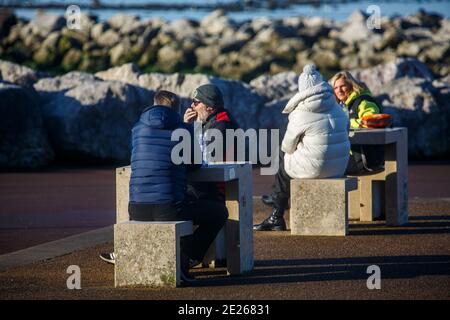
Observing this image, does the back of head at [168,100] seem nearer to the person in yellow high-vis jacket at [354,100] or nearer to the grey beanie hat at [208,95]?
the grey beanie hat at [208,95]

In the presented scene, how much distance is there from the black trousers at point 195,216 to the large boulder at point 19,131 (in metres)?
10.5

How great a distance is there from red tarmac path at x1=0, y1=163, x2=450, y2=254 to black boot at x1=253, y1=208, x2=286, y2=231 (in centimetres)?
198

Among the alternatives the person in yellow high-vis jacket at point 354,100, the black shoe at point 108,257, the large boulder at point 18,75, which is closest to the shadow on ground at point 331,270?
the black shoe at point 108,257

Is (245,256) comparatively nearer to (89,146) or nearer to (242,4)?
(89,146)

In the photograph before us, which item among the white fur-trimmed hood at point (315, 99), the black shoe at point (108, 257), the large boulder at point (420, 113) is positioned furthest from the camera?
the large boulder at point (420, 113)

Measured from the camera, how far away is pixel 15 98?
2081 cm

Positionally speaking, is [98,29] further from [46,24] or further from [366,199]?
[366,199]

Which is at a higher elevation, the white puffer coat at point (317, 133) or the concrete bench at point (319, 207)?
the white puffer coat at point (317, 133)

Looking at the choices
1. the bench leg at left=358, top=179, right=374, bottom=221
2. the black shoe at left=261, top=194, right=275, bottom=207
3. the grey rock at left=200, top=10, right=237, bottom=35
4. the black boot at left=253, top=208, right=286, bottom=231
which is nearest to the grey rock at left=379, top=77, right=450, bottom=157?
the bench leg at left=358, top=179, right=374, bottom=221

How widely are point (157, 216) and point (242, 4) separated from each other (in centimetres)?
5736

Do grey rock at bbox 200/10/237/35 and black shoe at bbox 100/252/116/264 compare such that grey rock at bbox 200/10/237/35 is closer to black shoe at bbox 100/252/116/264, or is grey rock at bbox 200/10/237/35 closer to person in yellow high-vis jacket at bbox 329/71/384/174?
person in yellow high-vis jacket at bbox 329/71/384/174

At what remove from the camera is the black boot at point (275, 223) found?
13.4 m

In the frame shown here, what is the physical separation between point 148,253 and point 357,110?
530 centimetres

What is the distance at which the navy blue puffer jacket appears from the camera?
33.2ft
